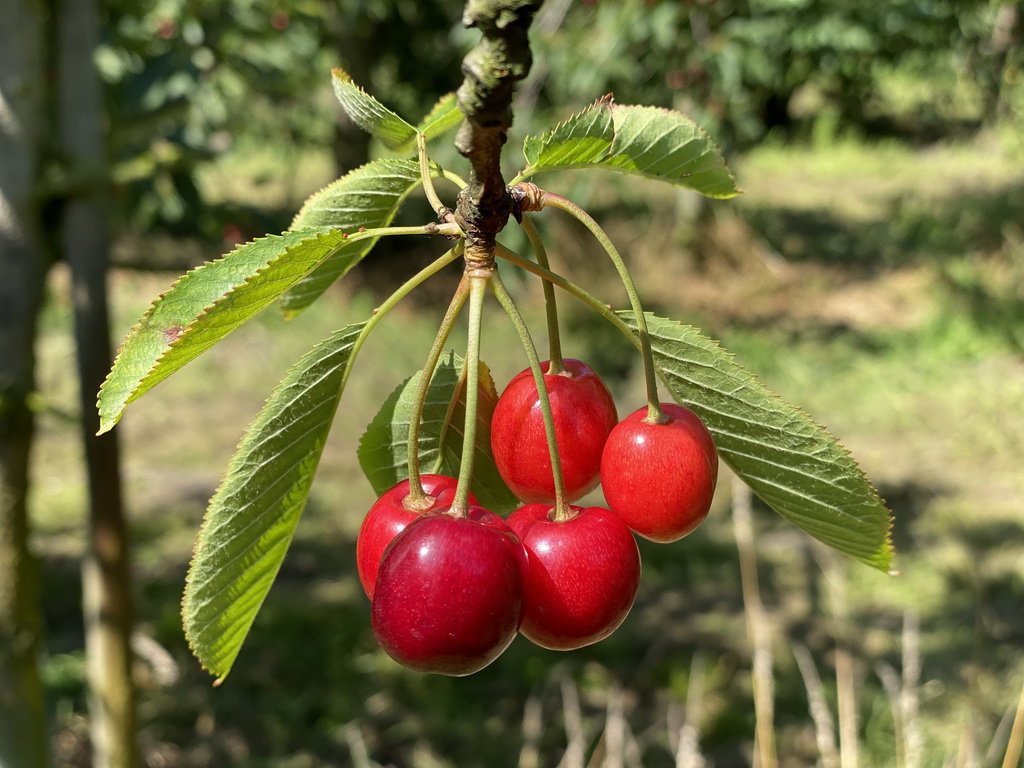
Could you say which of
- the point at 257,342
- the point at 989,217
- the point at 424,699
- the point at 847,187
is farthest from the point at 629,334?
the point at 847,187

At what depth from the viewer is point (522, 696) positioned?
301cm

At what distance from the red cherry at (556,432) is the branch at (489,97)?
15cm

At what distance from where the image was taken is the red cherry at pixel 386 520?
0.65m

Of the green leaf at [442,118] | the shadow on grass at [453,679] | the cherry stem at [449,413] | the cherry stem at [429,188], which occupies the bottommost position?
the shadow on grass at [453,679]

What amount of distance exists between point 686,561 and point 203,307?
11.5 feet

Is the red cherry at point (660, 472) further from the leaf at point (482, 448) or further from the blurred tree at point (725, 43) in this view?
the blurred tree at point (725, 43)

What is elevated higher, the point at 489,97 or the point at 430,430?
the point at 489,97

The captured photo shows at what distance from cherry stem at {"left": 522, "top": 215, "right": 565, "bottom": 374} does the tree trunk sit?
98cm

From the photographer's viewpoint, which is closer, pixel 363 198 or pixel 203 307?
pixel 203 307

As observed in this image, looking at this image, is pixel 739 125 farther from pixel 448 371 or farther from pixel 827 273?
pixel 448 371

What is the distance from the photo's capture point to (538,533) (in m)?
0.65

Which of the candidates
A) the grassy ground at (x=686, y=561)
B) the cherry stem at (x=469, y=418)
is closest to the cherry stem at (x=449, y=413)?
the cherry stem at (x=469, y=418)

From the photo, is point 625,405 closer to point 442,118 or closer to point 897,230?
point 442,118

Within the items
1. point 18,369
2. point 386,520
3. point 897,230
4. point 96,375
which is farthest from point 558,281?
point 897,230
